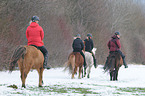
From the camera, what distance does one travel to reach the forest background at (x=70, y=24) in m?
21.2

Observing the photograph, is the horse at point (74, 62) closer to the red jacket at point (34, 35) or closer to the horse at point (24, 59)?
the red jacket at point (34, 35)

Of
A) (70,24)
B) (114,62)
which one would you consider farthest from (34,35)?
(70,24)

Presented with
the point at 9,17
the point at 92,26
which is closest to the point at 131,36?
the point at 92,26

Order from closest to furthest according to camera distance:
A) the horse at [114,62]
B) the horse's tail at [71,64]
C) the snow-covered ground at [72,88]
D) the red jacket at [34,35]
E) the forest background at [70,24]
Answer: the snow-covered ground at [72,88] < the red jacket at [34,35] < the horse at [114,62] < the horse's tail at [71,64] < the forest background at [70,24]

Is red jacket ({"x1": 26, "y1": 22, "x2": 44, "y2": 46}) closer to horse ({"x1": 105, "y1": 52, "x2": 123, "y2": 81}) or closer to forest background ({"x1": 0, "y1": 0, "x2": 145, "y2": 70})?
horse ({"x1": 105, "y1": 52, "x2": 123, "y2": 81})

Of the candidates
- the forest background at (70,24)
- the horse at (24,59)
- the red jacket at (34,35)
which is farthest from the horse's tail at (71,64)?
the horse at (24,59)

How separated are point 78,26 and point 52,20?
10.3m

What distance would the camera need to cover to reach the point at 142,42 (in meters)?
55.1

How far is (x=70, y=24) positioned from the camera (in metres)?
36.7

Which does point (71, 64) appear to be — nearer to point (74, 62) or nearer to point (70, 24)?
point (74, 62)

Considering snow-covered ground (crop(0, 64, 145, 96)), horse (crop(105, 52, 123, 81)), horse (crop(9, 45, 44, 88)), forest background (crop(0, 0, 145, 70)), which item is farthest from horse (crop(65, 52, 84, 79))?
horse (crop(9, 45, 44, 88))

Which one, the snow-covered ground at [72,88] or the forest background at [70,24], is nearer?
the snow-covered ground at [72,88]

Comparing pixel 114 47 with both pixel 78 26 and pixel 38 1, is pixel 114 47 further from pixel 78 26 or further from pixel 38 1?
pixel 78 26

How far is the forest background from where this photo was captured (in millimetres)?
21203
